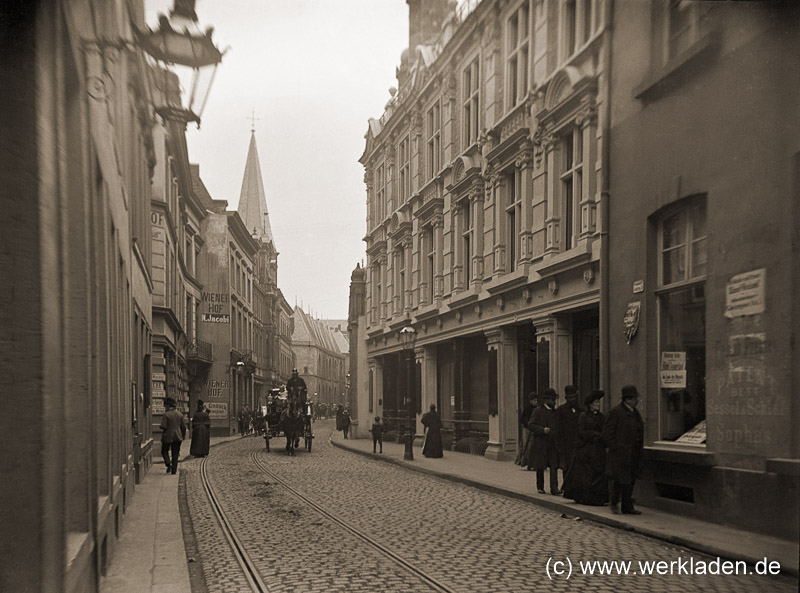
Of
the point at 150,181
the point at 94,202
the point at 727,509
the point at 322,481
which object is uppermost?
the point at 150,181

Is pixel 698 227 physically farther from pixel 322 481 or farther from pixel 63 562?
pixel 322 481

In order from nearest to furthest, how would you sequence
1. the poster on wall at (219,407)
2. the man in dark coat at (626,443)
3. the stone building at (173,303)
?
the man in dark coat at (626,443) < the stone building at (173,303) < the poster on wall at (219,407)

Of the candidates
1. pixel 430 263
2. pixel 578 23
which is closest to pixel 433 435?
pixel 430 263

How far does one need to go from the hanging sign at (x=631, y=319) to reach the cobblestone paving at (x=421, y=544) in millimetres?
2567

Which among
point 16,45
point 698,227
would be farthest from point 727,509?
point 16,45

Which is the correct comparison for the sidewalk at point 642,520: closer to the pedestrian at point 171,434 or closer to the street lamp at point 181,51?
the street lamp at point 181,51

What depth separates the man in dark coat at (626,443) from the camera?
33.8 ft

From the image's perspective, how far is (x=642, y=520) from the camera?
984cm

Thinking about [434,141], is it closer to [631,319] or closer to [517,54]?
[517,54]

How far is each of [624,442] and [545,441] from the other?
125 inches

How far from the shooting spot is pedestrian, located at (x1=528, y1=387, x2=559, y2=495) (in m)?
13.0

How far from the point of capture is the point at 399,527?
10.0 metres

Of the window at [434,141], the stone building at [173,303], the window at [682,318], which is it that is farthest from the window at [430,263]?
the window at [682,318]

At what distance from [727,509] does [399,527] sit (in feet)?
12.0
